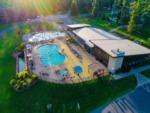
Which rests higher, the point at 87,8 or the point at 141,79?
the point at 87,8

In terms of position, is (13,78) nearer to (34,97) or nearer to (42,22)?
(34,97)

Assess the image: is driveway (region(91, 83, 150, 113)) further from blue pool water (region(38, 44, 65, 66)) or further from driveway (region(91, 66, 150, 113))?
blue pool water (region(38, 44, 65, 66))

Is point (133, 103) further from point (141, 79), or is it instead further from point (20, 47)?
point (20, 47)

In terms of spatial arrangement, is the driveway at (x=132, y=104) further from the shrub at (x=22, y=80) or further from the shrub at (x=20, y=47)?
the shrub at (x=20, y=47)

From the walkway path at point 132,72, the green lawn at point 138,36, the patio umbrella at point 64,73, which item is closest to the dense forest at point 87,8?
the green lawn at point 138,36

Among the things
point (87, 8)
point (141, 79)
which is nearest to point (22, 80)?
point (141, 79)

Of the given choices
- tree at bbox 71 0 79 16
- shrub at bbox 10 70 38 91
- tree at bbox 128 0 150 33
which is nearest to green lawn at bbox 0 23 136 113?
shrub at bbox 10 70 38 91
